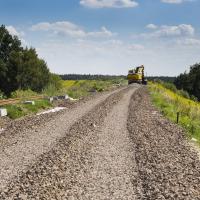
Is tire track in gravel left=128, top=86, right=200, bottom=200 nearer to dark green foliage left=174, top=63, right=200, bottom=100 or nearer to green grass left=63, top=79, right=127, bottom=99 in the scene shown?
green grass left=63, top=79, right=127, bottom=99

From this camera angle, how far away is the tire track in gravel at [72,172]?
10625 millimetres

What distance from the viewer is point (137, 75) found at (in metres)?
81.6

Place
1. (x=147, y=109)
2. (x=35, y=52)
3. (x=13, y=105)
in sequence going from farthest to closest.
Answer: (x=35, y=52) → (x=147, y=109) → (x=13, y=105)

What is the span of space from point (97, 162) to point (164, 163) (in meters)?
2.19

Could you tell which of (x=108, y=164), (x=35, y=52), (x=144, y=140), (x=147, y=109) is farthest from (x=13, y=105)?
(x=35, y=52)

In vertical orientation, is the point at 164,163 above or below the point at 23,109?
below

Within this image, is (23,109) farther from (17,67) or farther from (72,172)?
(17,67)

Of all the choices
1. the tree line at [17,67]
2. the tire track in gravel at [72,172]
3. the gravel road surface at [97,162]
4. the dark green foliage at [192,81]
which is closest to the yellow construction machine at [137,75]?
the tree line at [17,67]

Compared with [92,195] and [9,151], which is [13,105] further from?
[92,195]

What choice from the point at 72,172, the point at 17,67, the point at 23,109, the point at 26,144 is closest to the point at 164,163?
the point at 72,172

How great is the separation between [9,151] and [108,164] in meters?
3.97

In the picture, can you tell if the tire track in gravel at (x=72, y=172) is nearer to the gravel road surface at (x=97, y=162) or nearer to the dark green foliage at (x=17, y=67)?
the gravel road surface at (x=97, y=162)

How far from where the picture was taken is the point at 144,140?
61.4ft

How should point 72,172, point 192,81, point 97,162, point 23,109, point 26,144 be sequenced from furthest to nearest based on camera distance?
point 192,81, point 23,109, point 26,144, point 97,162, point 72,172
